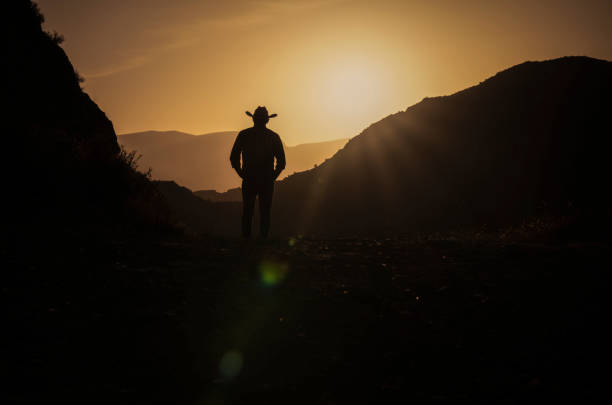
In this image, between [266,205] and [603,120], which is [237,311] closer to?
[266,205]

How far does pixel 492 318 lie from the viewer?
4.20 meters

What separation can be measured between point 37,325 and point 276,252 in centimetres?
384

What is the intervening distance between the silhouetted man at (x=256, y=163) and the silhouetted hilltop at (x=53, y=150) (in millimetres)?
1737

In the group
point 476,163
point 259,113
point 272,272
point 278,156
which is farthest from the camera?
point 476,163

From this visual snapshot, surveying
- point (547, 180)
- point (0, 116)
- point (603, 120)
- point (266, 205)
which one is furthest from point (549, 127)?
point (0, 116)

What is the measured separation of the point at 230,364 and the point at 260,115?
6681 millimetres

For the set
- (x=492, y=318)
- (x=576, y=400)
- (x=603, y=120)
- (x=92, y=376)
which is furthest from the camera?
(x=603, y=120)

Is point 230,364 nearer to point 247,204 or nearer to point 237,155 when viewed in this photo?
point 247,204

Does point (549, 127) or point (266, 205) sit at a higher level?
point (549, 127)

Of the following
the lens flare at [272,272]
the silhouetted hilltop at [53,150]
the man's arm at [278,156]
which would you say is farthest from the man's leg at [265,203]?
the lens flare at [272,272]

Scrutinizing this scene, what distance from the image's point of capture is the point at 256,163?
9.44 metres

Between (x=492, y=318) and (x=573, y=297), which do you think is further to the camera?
(x=573, y=297)

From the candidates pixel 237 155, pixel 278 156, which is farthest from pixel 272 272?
pixel 278 156

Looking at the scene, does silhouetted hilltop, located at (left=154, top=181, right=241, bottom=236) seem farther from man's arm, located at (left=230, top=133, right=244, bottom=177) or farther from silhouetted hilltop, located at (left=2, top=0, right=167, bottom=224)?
man's arm, located at (left=230, top=133, right=244, bottom=177)
